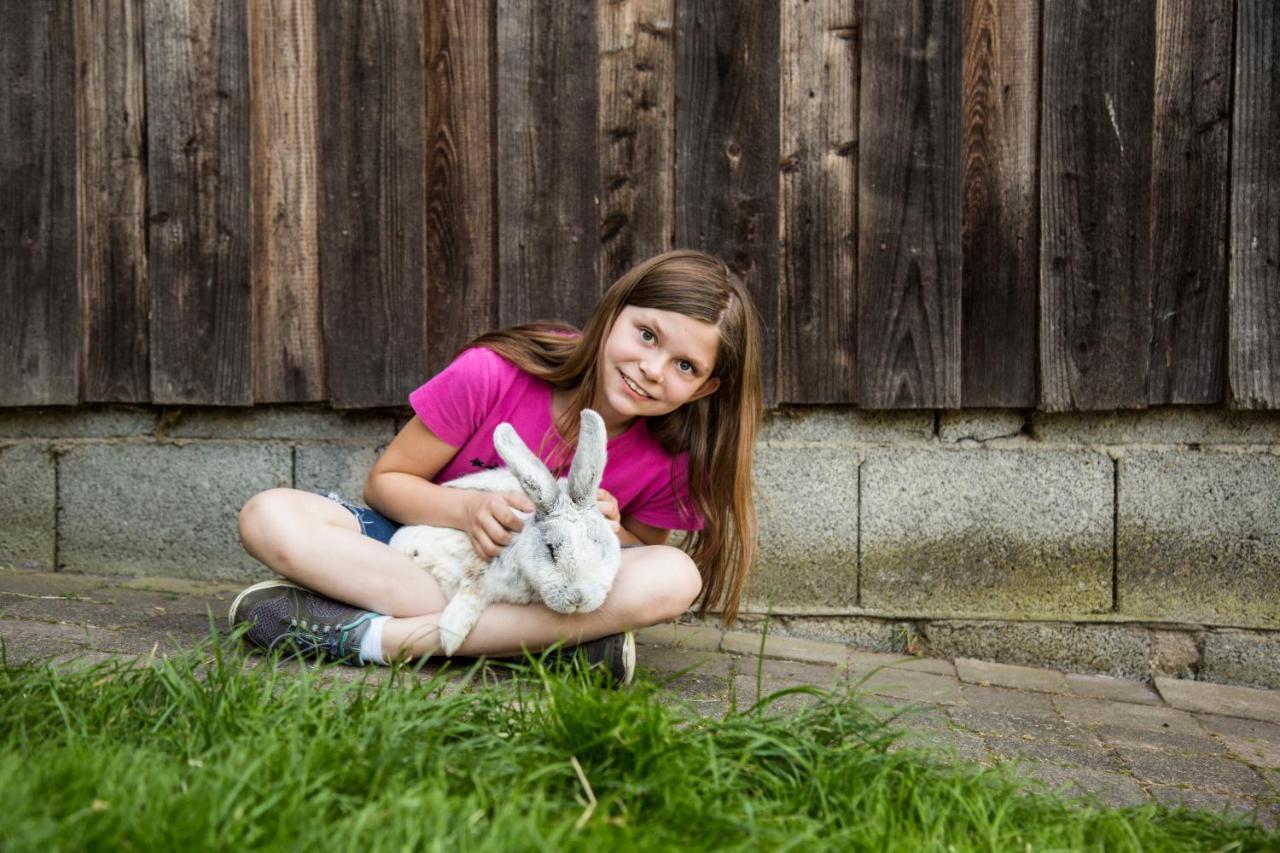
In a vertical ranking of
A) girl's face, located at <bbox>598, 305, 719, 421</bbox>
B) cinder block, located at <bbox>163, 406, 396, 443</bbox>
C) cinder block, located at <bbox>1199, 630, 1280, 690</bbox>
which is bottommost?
cinder block, located at <bbox>1199, 630, 1280, 690</bbox>

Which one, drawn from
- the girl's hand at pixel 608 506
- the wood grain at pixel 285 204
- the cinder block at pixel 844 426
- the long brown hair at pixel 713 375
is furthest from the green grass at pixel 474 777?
the wood grain at pixel 285 204

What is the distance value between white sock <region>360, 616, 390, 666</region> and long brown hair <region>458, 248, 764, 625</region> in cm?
66

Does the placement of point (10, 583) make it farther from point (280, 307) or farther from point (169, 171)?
point (169, 171)

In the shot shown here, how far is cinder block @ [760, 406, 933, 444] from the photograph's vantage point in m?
3.11

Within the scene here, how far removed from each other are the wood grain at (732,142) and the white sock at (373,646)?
1383 millimetres

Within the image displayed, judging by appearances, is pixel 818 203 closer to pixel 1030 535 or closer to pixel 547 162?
pixel 547 162

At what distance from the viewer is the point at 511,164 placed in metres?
3.11

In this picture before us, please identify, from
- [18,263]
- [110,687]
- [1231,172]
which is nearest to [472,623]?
[110,687]

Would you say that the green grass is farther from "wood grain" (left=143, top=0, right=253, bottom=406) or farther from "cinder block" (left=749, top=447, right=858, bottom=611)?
"wood grain" (left=143, top=0, right=253, bottom=406)

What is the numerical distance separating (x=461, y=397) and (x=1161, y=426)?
82.1 inches

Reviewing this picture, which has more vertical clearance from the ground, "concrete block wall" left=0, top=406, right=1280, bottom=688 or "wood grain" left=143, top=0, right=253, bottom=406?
"wood grain" left=143, top=0, right=253, bottom=406

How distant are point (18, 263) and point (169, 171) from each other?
61cm

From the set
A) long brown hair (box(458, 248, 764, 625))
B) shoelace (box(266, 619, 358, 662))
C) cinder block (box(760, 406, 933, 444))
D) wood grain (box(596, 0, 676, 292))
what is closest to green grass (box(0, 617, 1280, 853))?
shoelace (box(266, 619, 358, 662))

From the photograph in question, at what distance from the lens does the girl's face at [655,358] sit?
2.38 metres
